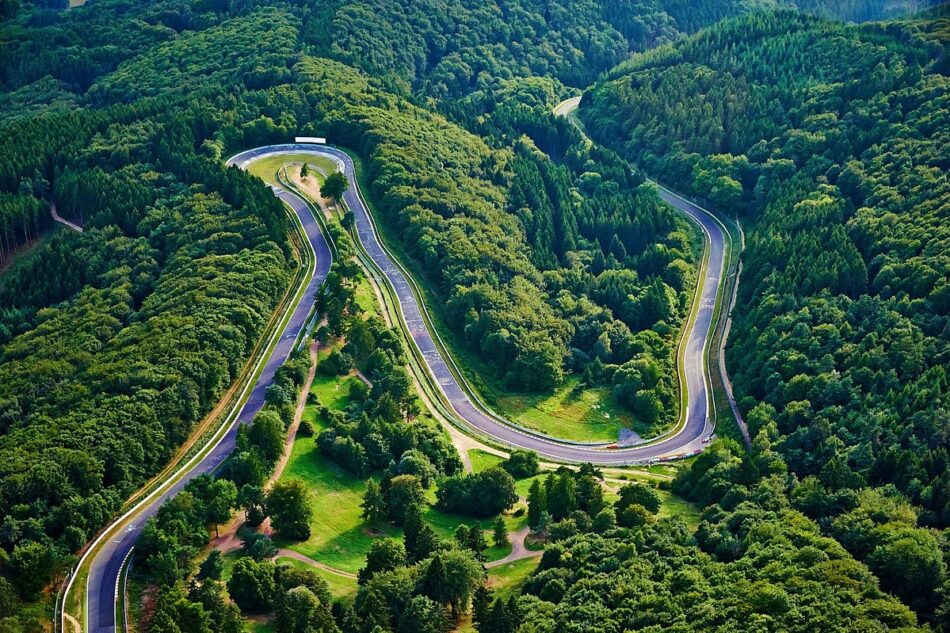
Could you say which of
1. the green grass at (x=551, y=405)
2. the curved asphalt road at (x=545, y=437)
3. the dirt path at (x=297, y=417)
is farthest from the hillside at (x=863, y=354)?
the dirt path at (x=297, y=417)

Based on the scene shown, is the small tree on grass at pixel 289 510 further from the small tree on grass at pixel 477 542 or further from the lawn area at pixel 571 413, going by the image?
the lawn area at pixel 571 413

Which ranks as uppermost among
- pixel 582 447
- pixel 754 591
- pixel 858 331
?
pixel 858 331

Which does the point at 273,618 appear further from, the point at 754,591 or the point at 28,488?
the point at 754,591

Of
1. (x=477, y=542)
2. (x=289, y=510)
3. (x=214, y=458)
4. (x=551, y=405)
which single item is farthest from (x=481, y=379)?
(x=289, y=510)

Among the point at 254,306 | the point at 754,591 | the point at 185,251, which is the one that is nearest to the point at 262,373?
the point at 254,306

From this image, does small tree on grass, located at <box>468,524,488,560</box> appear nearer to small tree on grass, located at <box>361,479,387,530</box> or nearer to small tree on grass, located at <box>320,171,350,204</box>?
small tree on grass, located at <box>361,479,387,530</box>

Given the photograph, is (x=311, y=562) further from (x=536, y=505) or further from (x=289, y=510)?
(x=536, y=505)

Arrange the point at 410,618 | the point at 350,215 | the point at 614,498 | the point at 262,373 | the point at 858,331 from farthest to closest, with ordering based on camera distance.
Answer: the point at 350,215 → the point at 858,331 → the point at 262,373 → the point at 614,498 → the point at 410,618
